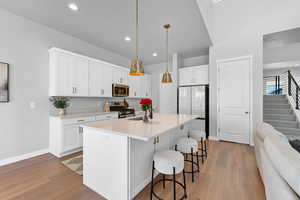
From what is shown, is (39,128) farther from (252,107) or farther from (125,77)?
(252,107)

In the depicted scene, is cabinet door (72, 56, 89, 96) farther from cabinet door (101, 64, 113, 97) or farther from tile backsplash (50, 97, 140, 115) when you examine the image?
cabinet door (101, 64, 113, 97)

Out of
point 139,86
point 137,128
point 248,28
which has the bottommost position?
point 137,128

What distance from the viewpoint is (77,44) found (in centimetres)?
358

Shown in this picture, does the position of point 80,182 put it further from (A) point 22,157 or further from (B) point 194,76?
(B) point 194,76

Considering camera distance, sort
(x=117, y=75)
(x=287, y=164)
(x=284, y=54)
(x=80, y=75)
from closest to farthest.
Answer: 1. (x=287, y=164)
2. (x=80, y=75)
3. (x=117, y=75)
4. (x=284, y=54)

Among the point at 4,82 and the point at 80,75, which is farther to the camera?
the point at 80,75

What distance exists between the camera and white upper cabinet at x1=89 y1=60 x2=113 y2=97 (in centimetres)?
356

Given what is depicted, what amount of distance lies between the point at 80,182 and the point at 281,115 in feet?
20.1

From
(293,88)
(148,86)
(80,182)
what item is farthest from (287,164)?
(293,88)

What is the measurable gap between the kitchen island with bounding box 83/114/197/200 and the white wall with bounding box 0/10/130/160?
75.0 inches

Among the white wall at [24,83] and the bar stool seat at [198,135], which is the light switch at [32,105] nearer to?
the white wall at [24,83]

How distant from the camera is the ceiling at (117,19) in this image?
7.46 feet

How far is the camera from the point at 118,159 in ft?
4.95

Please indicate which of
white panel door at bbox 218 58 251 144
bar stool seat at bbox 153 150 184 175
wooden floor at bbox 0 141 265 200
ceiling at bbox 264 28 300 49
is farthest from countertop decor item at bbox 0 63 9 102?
ceiling at bbox 264 28 300 49
